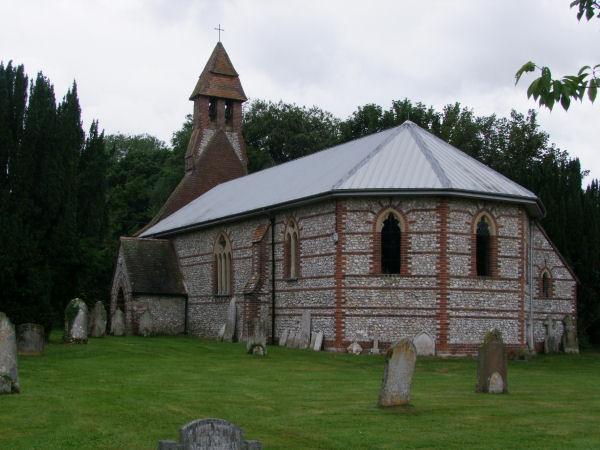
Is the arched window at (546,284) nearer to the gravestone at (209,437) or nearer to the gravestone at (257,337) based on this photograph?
the gravestone at (257,337)

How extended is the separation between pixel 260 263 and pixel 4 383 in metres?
17.2

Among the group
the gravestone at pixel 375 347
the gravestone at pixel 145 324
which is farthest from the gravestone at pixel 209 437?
the gravestone at pixel 145 324

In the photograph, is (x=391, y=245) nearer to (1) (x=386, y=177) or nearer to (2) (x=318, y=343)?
(1) (x=386, y=177)

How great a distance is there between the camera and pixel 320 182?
96.8 feet

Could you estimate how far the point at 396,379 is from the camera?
13.7m

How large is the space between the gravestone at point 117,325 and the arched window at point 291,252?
9.45 m

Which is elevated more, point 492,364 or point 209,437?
point 492,364

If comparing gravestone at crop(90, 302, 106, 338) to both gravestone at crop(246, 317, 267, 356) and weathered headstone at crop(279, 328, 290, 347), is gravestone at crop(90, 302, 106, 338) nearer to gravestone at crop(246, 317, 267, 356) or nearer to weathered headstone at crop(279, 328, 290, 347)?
weathered headstone at crop(279, 328, 290, 347)

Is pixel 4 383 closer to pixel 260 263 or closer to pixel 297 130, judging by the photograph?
pixel 260 263

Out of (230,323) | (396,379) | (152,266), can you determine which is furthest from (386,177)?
(152,266)

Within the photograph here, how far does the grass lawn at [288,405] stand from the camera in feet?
36.2

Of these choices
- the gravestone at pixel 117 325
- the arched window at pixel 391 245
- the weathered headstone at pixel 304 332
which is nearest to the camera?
the arched window at pixel 391 245

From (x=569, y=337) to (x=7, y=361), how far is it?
907 inches

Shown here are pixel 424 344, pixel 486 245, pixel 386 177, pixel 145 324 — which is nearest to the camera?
pixel 424 344
